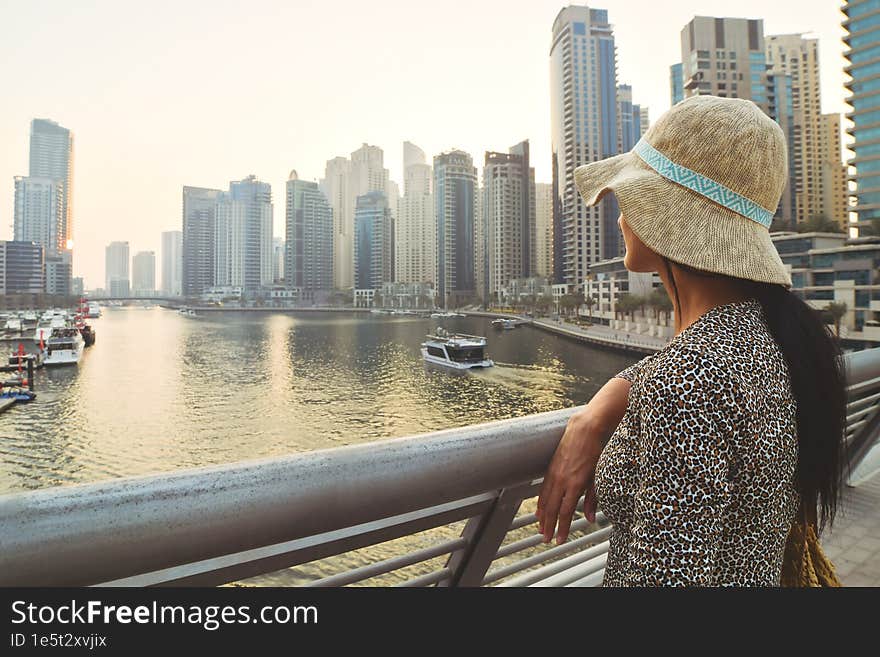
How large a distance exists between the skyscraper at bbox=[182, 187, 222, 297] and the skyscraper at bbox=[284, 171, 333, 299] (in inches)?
551

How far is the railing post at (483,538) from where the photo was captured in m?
0.68

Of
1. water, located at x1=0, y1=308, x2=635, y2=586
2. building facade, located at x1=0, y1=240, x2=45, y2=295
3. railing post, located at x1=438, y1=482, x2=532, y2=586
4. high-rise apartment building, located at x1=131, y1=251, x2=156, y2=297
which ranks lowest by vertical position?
water, located at x1=0, y1=308, x2=635, y2=586

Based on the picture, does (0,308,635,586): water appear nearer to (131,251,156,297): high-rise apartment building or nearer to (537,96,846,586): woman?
(537,96,846,586): woman

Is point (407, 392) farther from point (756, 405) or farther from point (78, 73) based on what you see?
point (78, 73)

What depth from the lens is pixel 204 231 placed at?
87250mm

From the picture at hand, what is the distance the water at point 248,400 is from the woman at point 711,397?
21.6 ft

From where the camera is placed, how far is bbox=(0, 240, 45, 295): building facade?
46.1m

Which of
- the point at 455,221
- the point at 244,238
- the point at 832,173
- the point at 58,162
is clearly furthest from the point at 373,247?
the point at 832,173

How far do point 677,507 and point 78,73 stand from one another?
39754 mm

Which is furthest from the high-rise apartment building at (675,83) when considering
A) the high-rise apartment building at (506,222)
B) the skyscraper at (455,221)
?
the skyscraper at (455,221)

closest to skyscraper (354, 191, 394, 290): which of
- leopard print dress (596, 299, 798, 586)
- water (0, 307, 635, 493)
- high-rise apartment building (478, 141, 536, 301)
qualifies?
high-rise apartment building (478, 141, 536, 301)

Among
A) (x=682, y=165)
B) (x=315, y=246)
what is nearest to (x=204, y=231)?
(x=315, y=246)

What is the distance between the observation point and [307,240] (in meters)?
84.2

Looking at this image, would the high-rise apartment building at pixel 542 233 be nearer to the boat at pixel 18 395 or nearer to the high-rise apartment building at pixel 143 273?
the boat at pixel 18 395
